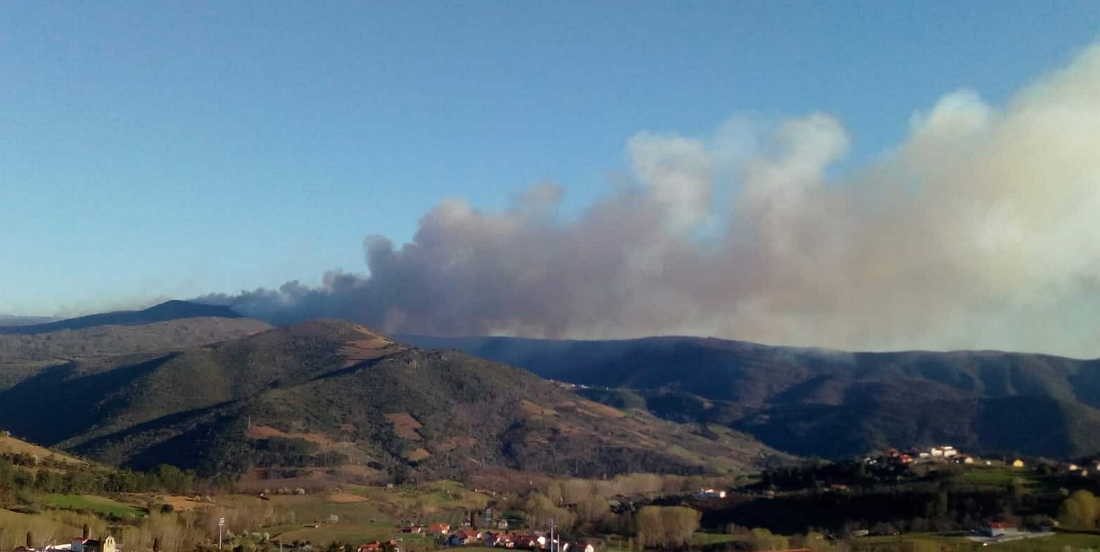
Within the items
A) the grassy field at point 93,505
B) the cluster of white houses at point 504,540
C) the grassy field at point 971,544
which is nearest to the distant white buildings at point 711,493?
the cluster of white houses at point 504,540

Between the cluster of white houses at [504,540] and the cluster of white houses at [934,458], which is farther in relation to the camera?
the cluster of white houses at [934,458]

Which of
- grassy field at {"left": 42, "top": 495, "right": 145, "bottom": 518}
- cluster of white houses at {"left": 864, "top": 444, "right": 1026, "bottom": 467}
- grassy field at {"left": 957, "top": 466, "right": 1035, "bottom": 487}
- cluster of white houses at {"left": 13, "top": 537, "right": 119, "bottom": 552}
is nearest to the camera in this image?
cluster of white houses at {"left": 13, "top": 537, "right": 119, "bottom": 552}

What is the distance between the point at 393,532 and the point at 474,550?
1899 centimetres

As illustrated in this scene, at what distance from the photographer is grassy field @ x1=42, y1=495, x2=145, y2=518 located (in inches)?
4233

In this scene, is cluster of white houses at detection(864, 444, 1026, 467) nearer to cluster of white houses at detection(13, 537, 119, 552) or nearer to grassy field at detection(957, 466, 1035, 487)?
grassy field at detection(957, 466, 1035, 487)

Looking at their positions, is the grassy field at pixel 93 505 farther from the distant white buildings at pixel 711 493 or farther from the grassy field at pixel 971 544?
the distant white buildings at pixel 711 493

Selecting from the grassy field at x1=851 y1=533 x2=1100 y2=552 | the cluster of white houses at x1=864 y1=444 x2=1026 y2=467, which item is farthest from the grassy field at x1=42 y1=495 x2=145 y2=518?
the cluster of white houses at x1=864 y1=444 x2=1026 y2=467

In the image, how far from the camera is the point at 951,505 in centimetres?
11644

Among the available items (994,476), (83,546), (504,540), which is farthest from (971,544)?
(83,546)

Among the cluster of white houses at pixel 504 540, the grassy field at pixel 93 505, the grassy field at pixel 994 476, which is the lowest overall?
the cluster of white houses at pixel 504 540

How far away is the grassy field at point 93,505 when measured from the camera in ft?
353

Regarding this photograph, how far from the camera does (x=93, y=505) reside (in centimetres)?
11188

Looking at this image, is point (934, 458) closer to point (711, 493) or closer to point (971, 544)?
point (711, 493)

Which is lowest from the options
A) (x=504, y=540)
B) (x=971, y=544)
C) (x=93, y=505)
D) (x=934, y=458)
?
(x=504, y=540)
